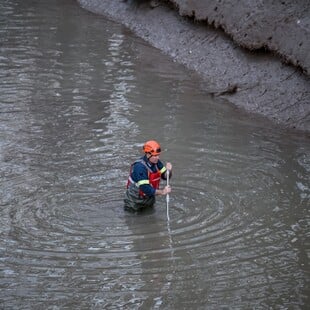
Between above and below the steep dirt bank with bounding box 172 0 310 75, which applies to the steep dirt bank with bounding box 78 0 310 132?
below

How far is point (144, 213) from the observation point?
1152cm

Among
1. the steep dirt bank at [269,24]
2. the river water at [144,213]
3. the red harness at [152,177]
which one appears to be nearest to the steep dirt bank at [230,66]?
the steep dirt bank at [269,24]

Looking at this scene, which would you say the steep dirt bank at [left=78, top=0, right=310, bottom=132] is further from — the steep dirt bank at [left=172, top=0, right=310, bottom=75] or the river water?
the river water

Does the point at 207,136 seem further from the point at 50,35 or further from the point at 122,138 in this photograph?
the point at 50,35

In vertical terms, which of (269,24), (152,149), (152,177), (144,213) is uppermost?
(269,24)

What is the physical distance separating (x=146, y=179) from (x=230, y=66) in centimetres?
764

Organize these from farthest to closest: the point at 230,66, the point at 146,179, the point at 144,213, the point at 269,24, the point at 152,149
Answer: the point at 230,66 < the point at 269,24 < the point at 144,213 < the point at 146,179 < the point at 152,149

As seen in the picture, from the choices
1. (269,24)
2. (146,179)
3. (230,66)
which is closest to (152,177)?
(146,179)

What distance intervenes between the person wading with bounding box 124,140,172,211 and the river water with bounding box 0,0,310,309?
23cm

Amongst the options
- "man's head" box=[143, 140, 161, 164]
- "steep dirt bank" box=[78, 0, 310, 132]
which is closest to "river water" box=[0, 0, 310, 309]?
"steep dirt bank" box=[78, 0, 310, 132]

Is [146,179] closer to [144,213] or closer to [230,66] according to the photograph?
[144,213]

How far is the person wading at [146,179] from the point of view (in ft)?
36.1

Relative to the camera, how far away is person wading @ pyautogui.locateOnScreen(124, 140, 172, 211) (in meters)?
11.0

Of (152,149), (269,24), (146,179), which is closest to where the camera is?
(152,149)
